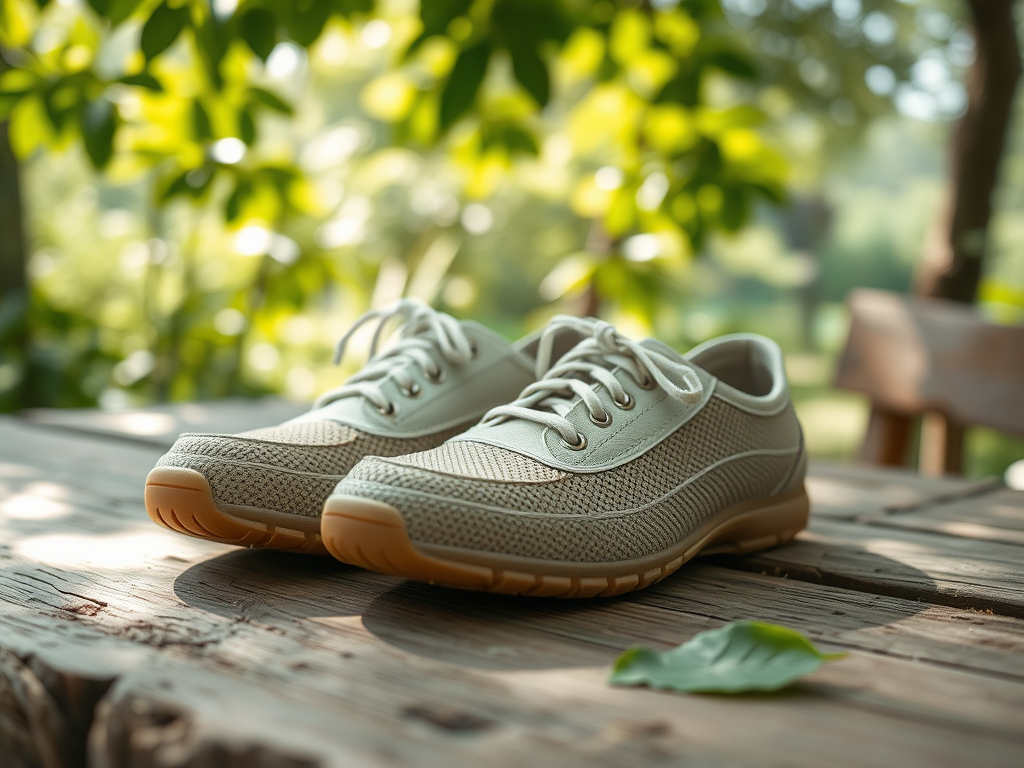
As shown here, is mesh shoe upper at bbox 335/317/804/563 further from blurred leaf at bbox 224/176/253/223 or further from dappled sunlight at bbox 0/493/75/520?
blurred leaf at bbox 224/176/253/223

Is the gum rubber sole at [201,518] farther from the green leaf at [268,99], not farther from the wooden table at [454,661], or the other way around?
the green leaf at [268,99]

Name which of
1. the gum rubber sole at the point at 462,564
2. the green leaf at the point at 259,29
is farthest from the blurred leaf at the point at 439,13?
the gum rubber sole at the point at 462,564

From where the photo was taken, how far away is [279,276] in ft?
8.14

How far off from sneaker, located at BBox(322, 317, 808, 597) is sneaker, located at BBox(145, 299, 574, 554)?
83 millimetres

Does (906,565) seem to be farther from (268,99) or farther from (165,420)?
(268,99)

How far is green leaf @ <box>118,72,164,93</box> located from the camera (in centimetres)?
167

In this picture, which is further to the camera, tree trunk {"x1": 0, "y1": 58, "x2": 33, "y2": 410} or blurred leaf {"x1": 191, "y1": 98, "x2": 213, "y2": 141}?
tree trunk {"x1": 0, "y1": 58, "x2": 33, "y2": 410}

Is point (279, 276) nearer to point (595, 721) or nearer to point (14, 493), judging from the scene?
point (14, 493)

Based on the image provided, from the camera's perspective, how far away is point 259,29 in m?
1.54

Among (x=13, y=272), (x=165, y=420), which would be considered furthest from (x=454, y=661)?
(x=13, y=272)

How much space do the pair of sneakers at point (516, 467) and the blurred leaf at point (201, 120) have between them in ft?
3.87

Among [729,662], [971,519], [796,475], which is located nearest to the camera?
[729,662]

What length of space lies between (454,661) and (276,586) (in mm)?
214

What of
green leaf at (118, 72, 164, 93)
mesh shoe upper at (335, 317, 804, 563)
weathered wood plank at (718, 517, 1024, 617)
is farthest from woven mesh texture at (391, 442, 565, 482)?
green leaf at (118, 72, 164, 93)
